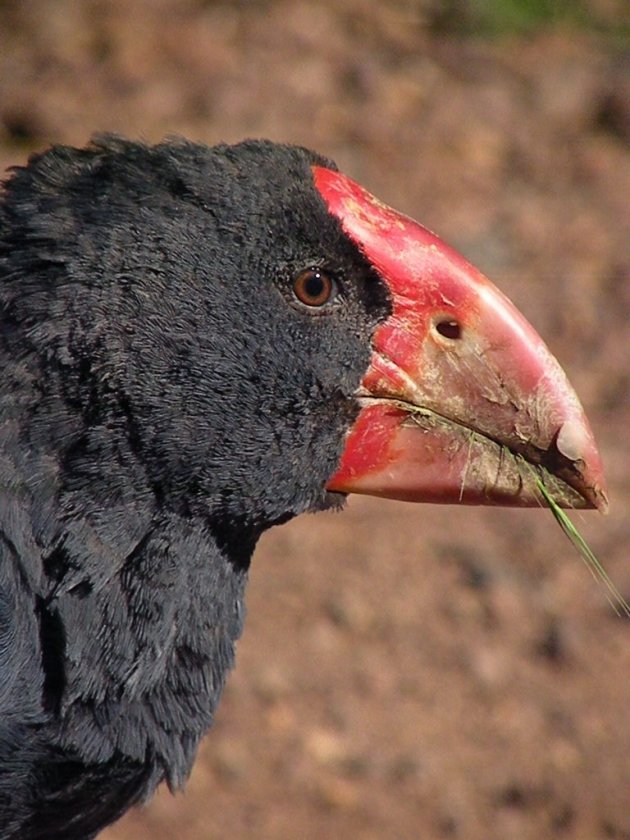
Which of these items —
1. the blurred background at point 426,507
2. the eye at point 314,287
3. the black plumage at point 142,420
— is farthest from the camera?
the blurred background at point 426,507

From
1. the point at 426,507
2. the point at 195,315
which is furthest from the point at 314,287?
the point at 426,507

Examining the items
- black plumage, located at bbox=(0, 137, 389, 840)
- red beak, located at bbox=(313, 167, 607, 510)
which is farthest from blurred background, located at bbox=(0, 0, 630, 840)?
red beak, located at bbox=(313, 167, 607, 510)

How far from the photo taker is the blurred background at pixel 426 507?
456 cm

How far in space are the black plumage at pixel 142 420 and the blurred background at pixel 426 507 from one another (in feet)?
4.78

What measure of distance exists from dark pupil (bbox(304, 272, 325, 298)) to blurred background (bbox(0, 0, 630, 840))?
74.7 inches

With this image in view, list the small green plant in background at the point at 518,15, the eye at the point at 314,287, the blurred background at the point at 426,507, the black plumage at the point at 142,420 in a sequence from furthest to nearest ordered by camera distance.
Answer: the small green plant in background at the point at 518,15, the blurred background at the point at 426,507, the eye at the point at 314,287, the black plumage at the point at 142,420

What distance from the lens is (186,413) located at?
8.59 ft

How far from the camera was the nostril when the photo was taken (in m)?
2.85

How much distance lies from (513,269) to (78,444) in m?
4.42

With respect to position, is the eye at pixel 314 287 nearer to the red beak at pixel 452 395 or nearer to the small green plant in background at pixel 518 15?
the red beak at pixel 452 395

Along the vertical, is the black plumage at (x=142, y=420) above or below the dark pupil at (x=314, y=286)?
below

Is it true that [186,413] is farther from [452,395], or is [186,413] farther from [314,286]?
[452,395]

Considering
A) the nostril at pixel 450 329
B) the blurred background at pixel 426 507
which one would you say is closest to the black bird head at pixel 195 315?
the nostril at pixel 450 329

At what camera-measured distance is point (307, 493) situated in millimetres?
2818
